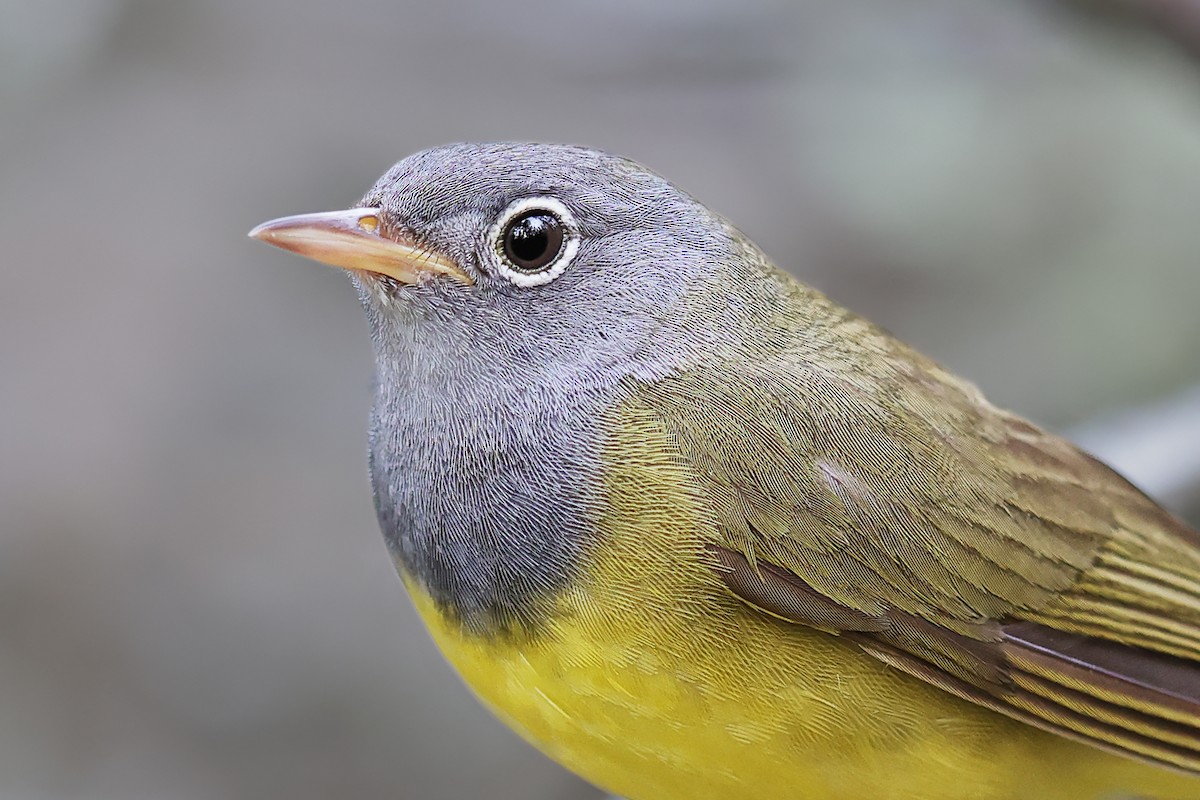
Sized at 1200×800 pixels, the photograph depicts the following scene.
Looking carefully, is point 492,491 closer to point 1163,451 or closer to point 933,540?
point 933,540

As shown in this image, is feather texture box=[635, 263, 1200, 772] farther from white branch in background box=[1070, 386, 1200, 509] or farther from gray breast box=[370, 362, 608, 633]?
white branch in background box=[1070, 386, 1200, 509]

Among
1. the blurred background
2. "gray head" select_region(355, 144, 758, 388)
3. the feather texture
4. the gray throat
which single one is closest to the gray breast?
the gray throat

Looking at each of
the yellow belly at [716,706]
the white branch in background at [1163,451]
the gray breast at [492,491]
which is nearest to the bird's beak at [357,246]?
the gray breast at [492,491]

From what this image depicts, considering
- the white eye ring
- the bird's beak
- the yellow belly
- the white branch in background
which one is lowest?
the yellow belly

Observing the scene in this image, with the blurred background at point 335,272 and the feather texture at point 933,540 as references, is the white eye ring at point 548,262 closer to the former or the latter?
the feather texture at point 933,540

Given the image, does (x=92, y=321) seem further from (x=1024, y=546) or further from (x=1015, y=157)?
(x=1024, y=546)
